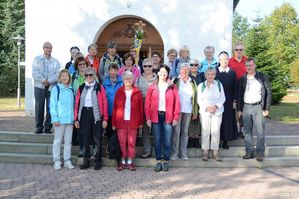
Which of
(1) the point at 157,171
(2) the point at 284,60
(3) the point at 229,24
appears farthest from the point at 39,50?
(2) the point at 284,60

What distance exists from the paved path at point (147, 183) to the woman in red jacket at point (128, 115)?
50cm

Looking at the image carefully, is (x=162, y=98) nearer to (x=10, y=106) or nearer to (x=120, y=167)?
(x=120, y=167)

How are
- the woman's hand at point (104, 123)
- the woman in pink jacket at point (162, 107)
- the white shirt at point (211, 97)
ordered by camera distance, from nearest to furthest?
the woman in pink jacket at point (162, 107) < the woman's hand at point (104, 123) < the white shirt at point (211, 97)

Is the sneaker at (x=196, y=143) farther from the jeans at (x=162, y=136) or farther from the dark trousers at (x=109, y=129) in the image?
the dark trousers at (x=109, y=129)

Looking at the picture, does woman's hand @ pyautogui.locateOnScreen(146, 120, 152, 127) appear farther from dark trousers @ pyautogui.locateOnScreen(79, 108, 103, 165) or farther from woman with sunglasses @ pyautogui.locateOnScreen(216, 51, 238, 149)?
woman with sunglasses @ pyautogui.locateOnScreen(216, 51, 238, 149)

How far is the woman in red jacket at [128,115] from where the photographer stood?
7.02 m

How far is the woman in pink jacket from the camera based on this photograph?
6969mm

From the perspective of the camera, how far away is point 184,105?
7281 millimetres

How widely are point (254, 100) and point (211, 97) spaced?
88 centimetres

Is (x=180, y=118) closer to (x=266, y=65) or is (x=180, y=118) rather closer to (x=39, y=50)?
(x=39, y=50)

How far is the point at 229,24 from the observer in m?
11.7

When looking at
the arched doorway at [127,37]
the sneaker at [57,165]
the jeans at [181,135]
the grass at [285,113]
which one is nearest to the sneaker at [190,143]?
the jeans at [181,135]

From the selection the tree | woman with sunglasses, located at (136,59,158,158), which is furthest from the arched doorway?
the tree

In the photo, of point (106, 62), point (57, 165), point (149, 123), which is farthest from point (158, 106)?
point (57, 165)
